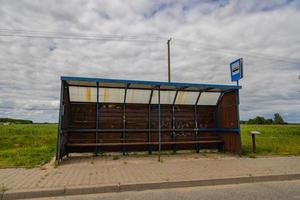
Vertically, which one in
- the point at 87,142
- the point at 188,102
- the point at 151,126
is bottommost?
the point at 87,142

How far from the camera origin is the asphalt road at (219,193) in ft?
16.2

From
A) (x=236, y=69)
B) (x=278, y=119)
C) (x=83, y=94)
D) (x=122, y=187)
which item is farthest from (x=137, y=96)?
(x=278, y=119)

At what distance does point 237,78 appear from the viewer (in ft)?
33.9

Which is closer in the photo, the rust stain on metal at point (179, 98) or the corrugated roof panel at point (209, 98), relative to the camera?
the rust stain on metal at point (179, 98)

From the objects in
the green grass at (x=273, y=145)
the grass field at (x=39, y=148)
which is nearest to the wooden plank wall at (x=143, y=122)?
the grass field at (x=39, y=148)

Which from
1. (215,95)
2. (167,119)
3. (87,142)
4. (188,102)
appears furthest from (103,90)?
(215,95)

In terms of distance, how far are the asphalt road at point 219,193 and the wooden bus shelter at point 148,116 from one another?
400 centimetres

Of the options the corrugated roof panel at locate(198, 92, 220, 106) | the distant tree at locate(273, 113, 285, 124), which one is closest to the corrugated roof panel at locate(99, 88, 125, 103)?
the corrugated roof panel at locate(198, 92, 220, 106)

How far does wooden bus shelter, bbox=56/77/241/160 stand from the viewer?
979 cm

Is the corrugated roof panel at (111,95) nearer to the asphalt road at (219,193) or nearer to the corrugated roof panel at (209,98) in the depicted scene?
the corrugated roof panel at (209,98)

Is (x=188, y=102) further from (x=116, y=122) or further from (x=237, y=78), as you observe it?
(x=116, y=122)

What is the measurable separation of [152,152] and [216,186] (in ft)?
16.2

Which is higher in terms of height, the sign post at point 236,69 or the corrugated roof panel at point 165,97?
the sign post at point 236,69

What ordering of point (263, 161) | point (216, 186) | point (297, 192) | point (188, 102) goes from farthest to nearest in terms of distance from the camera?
point (188, 102)
point (263, 161)
point (216, 186)
point (297, 192)
